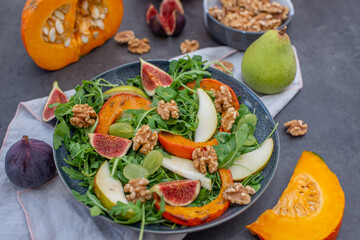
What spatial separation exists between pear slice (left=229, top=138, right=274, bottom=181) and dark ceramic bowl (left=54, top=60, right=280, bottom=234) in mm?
42

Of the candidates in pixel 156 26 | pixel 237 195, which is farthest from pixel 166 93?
pixel 156 26

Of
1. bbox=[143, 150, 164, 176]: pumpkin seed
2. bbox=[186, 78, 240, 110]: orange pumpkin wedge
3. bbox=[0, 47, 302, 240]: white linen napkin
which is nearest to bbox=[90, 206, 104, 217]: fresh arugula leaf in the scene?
bbox=[0, 47, 302, 240]: white linen napkin

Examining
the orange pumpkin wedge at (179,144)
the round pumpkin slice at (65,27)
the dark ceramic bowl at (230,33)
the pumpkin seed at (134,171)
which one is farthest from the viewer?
the dark ceramic bowl at (230,33)

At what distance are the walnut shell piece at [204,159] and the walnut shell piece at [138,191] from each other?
268mm

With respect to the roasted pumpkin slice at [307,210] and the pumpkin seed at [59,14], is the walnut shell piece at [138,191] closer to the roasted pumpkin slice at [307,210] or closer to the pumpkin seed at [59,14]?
the roasted pumpkin slice at [307,210]

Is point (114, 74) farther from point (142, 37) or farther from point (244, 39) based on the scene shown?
point (244, 39)

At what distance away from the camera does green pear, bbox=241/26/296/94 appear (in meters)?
2.23

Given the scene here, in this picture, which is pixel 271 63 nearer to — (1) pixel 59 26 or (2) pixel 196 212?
(2) pixel 196 212

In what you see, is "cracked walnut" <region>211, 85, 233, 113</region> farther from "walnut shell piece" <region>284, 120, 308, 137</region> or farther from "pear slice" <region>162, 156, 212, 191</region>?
"walnut shell piece" <region>284, 120, 308, 137</region>

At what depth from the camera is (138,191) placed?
1.54 meters

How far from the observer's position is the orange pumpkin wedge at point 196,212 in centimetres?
149

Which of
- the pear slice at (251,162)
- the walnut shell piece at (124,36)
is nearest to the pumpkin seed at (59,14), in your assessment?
the walnut shell piece at (124,36)

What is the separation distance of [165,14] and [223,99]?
1251mm

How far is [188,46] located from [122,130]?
48.4 inches
